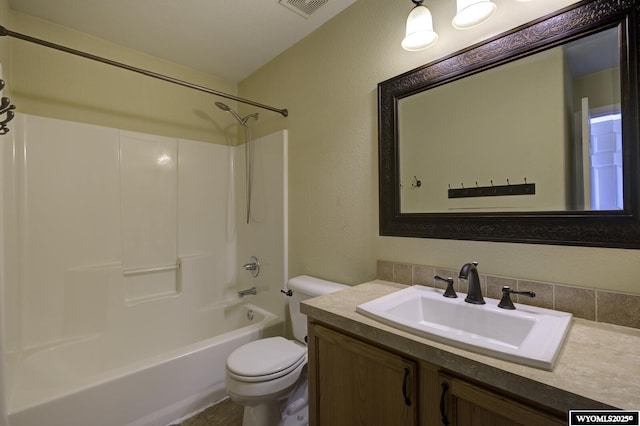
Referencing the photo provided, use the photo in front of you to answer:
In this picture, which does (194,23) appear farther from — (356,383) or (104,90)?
(356,383)

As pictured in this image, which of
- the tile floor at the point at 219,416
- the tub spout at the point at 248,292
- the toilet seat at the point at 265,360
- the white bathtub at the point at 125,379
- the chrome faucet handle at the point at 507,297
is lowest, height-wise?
the tile floor at the point at 219,416

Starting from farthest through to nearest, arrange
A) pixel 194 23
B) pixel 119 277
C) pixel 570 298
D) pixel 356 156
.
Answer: pixel 119 277 < pixel 194 23 < pixel 356 156 < pixel 570 298

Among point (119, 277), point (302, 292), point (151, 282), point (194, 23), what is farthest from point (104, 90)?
point (302, 292)

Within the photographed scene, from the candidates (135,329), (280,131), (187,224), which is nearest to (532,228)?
(280,131)

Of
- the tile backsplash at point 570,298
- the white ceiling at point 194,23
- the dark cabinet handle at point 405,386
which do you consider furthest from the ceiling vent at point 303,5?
the dark cabinet handle at point 405,386

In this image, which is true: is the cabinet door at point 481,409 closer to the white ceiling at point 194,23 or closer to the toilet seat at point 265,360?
the toilet seat at point 265,360

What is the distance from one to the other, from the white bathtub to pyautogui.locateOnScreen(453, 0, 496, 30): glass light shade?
2.00m

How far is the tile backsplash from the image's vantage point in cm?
86

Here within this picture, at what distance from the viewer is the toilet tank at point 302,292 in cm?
164

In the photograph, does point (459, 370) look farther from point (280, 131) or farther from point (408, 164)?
point (280, 131)

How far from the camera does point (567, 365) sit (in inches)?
25.4

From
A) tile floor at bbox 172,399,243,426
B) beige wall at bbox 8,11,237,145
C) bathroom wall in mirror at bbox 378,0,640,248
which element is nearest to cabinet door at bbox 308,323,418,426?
bathroom wall in mirror at bbox 378,0,640,248

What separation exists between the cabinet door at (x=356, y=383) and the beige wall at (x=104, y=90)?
2.09m

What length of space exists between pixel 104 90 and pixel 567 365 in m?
2.83
